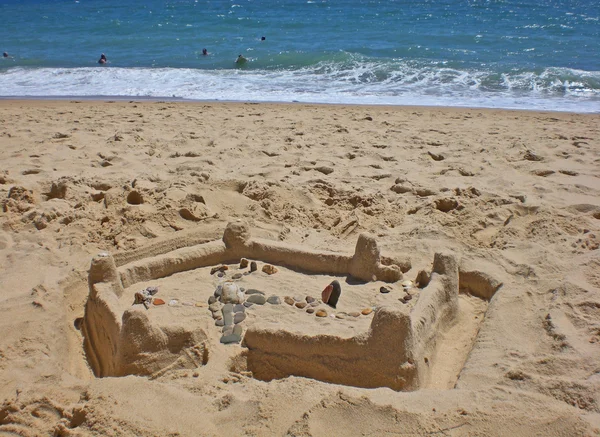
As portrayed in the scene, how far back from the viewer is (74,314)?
3121mm

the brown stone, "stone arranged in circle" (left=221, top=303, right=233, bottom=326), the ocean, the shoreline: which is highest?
the ocean

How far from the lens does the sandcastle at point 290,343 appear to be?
2.32 m

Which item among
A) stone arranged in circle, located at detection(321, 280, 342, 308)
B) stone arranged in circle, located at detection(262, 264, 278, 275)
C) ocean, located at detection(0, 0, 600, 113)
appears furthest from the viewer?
ocean, located at detection(0, 0, 600, 113)

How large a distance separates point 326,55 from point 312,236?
10.7 metres

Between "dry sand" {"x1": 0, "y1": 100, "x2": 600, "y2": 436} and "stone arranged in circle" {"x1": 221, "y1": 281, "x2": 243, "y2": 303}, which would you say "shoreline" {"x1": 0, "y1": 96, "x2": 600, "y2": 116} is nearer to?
"dry sand" {"x1": 0, "y1": 100, "x2": 600, "y2": 436}

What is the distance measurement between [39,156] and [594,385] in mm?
5034

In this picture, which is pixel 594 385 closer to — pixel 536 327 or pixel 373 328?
pixel 536 327

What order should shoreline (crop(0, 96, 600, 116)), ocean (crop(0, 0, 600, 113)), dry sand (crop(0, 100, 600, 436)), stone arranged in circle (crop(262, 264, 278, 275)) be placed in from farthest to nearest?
ocean (crop(0, 0, 600, 113))
shoreline (crop(0, 96, 600, 116))
stone arranged in circle (crop(262, 264, 278, 275))
dry sand (crop(0, 100, 600, 436))

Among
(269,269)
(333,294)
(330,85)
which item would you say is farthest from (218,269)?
(330,85)

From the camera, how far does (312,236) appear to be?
3926 millimetres

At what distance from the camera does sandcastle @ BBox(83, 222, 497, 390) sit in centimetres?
232

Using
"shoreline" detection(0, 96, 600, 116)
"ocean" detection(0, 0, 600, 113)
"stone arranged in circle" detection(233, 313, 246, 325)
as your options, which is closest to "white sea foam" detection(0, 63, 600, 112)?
"ocean" detection(0, 0, 600, 113)

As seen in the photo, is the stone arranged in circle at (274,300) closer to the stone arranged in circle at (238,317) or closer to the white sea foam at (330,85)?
the stone arranged in circle at (238,317)

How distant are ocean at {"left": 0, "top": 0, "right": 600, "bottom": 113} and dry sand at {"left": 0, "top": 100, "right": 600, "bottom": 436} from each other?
2887 mm
